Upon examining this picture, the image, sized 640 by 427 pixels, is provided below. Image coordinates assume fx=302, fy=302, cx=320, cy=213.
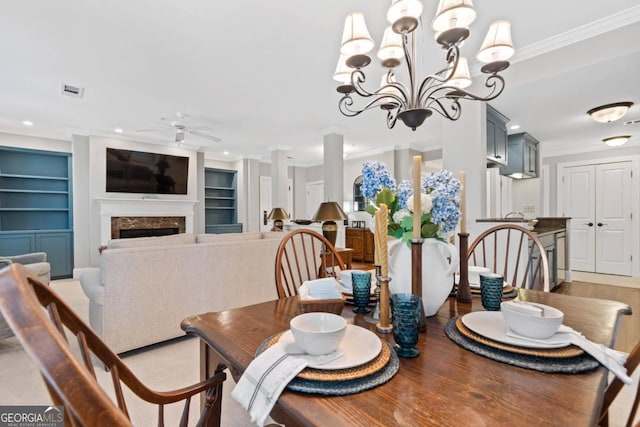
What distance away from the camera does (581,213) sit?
19.5 ft

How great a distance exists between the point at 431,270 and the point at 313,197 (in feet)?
26.1

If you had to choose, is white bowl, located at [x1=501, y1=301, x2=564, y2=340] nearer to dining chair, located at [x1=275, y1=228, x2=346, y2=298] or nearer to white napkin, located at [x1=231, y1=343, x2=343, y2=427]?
white napkin, located at [x1=231, y1=343, x2=343, y2=427]

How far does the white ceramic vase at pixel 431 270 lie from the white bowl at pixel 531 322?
0.65 feet

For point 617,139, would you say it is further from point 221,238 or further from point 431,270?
point 221,238

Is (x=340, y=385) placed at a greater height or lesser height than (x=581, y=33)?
lesser

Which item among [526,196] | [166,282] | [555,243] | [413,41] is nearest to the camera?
[413,41]

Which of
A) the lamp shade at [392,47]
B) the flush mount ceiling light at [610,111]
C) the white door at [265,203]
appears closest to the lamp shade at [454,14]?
the lamp shade at [392,47]

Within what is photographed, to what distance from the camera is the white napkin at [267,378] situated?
1.95 feet

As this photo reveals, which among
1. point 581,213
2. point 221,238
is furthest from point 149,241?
point 581,213

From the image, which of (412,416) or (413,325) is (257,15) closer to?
(413,325)

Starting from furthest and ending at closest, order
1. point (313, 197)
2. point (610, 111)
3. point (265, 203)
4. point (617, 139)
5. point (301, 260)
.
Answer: point (313, 197) → point (265, 203) → point (617, 139) → point (610, 111) → point (301, 260)

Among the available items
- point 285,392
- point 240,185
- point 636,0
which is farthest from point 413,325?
point 240,185

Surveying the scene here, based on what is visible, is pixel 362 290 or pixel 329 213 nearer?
pixel 362 290

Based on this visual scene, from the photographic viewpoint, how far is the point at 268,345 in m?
0.79
